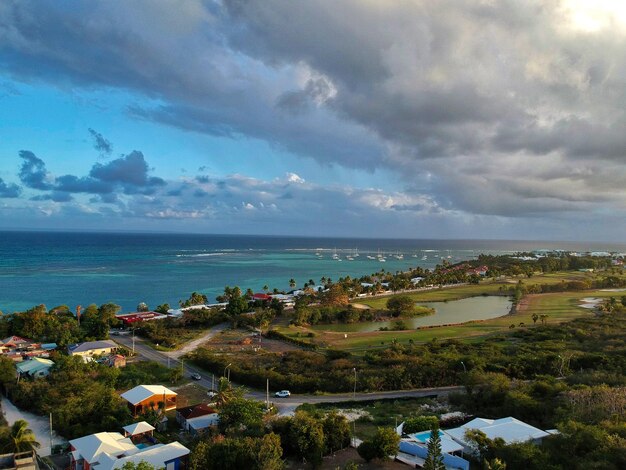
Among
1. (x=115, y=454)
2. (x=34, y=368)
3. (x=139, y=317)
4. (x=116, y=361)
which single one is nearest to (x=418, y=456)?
(x=115, y=454)

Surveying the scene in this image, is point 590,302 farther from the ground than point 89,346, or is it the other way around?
point 590,302

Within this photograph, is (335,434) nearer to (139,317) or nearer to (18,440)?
(18,440)

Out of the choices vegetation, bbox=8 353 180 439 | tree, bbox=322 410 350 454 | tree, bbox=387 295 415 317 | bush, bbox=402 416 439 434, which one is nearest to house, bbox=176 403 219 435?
vegetation, bbox=8 353 180 439

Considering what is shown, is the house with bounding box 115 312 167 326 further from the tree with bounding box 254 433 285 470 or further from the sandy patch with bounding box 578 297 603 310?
the sandy patch with bounding box 578 297 603 310

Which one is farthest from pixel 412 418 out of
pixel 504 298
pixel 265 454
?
pixel 504 298

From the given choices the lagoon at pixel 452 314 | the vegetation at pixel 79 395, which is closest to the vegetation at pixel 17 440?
the vegetation at pixel 79 395

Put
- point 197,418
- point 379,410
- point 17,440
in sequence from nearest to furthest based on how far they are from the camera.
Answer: point 17,440
point 197,418
point 379,410

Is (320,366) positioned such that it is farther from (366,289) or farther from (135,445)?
(366,289)
